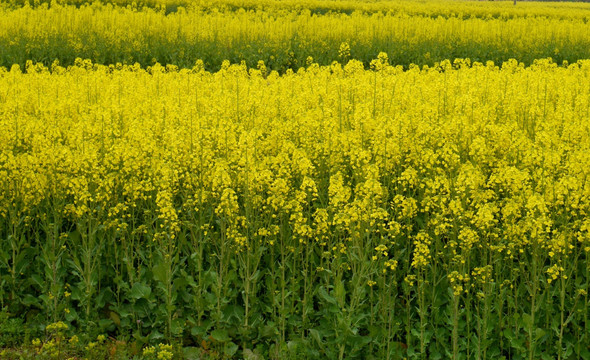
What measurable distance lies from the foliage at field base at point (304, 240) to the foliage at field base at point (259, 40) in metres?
11.3

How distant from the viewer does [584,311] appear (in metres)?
5.46

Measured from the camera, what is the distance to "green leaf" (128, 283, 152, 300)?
19.6ft

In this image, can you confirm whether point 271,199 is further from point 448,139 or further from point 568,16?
point 568,16

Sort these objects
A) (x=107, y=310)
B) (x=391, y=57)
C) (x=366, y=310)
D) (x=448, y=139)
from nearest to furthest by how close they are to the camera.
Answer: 1. (x=366, y=310)
2. (x=107, y=310)
3. (x=448, y=139)
4. (x=391, y=57)

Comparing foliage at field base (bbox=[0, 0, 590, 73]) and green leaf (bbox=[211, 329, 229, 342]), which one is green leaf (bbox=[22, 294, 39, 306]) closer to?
green leaf (bbox=[211, 329, 229, 342])

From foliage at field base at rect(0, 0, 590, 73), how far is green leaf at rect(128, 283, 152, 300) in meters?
12.6

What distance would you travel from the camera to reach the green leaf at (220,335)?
5.72 metres

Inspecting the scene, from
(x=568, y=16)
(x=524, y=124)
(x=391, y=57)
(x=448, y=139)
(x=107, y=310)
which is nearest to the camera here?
(x=107, y=310)

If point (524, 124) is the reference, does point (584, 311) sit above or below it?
below

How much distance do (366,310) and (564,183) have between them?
5.89ft

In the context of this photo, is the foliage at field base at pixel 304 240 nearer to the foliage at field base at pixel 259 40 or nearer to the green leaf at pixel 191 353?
the green leaf at pixel 191 353

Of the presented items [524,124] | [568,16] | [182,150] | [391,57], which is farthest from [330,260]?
[568,16]

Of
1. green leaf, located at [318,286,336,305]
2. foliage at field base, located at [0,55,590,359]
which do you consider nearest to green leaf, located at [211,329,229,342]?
foliage at field base, located at [0,55,590,359]

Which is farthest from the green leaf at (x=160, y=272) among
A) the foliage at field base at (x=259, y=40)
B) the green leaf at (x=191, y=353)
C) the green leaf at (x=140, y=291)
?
the foliage at field base at (x=259, y=40)
